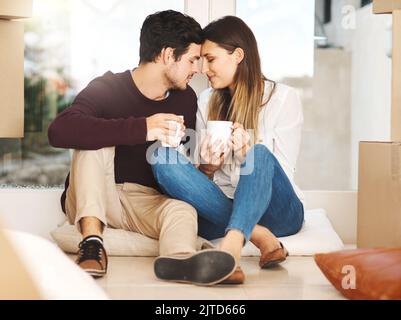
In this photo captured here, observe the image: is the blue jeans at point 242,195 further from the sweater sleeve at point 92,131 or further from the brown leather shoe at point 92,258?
the brown leather shoe at point 92,258

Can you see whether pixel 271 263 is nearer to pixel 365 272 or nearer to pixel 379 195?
pixel 379 195

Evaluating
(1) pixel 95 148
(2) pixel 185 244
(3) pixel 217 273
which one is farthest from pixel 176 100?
(3) pixel 217 273

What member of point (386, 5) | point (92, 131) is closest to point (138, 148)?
point (92, 131)

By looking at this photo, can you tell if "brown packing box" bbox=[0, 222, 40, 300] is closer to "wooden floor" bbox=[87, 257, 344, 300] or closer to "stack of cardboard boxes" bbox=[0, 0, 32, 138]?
"wooden floor" bbox=[87, 257, 344, 300]

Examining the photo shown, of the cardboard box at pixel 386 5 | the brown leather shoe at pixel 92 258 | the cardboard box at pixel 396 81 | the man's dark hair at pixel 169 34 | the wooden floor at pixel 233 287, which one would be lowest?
the wooden floor at pixel 233 287

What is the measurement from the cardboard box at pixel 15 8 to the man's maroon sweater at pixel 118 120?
476mm

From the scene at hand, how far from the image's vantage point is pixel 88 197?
2.23m

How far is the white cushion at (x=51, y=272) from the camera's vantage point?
776 millimetres

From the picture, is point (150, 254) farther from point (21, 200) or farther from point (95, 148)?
point (21, 200)

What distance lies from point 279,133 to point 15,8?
42.5 inches

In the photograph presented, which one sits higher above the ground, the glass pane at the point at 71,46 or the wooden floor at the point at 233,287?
the glass pane at the point at 71,46

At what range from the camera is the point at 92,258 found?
2.13 meters

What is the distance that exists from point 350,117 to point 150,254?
1.02 meters

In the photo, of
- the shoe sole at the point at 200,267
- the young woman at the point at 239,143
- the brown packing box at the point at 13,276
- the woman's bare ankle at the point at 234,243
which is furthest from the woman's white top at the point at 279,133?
the brown packing box at the point at 13,276
